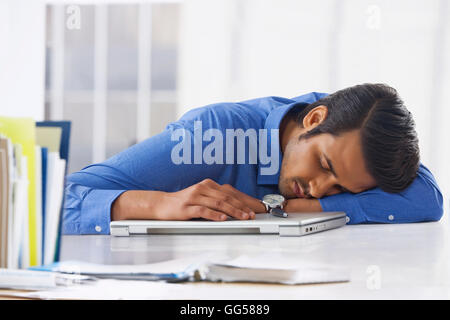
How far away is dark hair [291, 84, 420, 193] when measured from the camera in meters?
1.15

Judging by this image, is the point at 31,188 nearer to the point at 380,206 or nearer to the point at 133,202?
the point at 133,202

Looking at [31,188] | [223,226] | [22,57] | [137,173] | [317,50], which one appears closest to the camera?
[31,188]

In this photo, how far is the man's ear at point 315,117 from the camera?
49.6 inches

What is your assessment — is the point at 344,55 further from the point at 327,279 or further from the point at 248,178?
the point at 327,279

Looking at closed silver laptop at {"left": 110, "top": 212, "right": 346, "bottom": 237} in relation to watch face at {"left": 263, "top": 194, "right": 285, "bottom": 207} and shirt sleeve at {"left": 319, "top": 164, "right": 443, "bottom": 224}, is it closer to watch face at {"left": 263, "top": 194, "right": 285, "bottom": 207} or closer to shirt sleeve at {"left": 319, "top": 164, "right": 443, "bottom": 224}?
watch face at {"left": 263, "top": 194, "right": 285, "bottom": 207}

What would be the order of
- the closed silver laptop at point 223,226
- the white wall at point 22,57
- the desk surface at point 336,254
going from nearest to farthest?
the desk surface at point 336,254 < the closed silver laptop at point 223,226 < the white wall at point 22,57

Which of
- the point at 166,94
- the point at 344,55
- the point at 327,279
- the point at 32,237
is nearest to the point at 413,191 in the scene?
the point at 327,279

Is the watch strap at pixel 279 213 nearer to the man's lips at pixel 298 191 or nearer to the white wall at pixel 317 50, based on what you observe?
the man's lips at pixel 298 191

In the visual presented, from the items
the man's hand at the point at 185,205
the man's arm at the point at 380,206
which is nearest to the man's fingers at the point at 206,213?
the man's hand at the point at 185,205

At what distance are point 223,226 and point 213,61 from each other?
1257 mm

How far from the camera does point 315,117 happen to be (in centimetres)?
128

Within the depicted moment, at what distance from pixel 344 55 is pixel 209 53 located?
1.59ft

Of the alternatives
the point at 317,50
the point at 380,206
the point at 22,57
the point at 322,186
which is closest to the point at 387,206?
the point at 380,206

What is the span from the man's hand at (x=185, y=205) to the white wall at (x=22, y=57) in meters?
0.85
